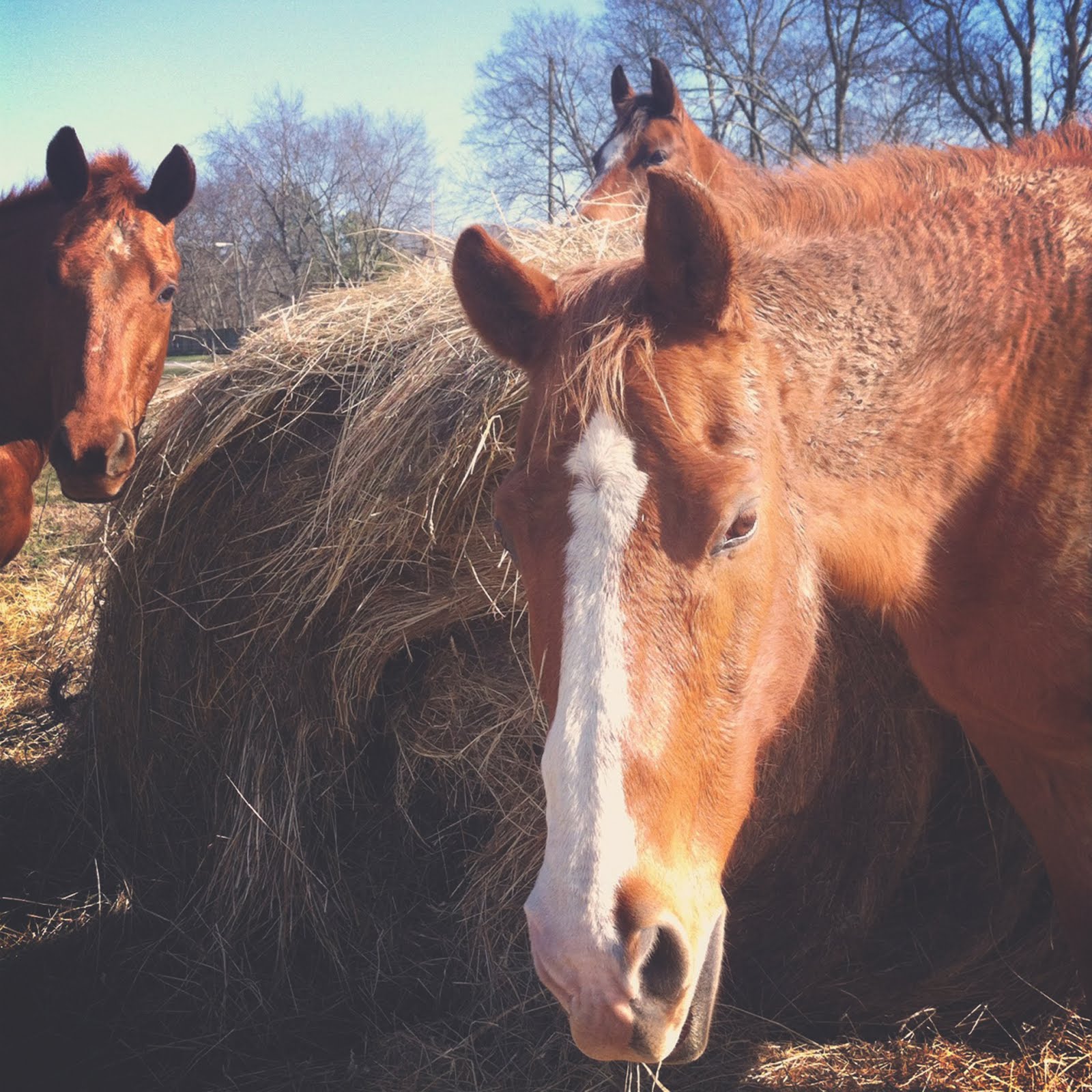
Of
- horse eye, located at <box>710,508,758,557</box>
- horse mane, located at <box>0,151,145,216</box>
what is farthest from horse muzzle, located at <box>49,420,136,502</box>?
horse eye, located at <box>710,508,758,557</box>

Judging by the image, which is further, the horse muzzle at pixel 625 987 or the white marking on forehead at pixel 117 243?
the white marking on forehead at pixel 117 243

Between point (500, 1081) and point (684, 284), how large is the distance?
2.35 meters

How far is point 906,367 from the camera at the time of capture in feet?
6.14

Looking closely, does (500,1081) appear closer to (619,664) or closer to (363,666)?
(363,666)

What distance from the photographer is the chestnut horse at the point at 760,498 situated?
1.38 meters

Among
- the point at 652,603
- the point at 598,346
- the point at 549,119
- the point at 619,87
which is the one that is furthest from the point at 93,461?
the point at 549,119

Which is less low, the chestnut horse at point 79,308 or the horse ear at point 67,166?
the horse ear at point 67,166

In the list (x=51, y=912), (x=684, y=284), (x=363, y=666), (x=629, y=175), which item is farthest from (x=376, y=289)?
(x=629, y=175)

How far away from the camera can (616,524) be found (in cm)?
148

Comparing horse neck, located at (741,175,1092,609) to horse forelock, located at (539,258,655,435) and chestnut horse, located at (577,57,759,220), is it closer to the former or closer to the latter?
horse forelock, located at (539,258,655,435)

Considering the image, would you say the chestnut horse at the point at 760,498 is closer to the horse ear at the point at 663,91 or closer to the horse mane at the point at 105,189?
the horse mane at the point at 105,189

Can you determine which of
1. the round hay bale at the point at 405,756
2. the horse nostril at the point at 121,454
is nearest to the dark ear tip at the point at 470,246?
the round hay bale at the point at 405,756

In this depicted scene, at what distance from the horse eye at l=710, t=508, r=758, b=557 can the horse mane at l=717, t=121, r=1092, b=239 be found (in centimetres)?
78

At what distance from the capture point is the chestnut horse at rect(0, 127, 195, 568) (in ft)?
12.7
